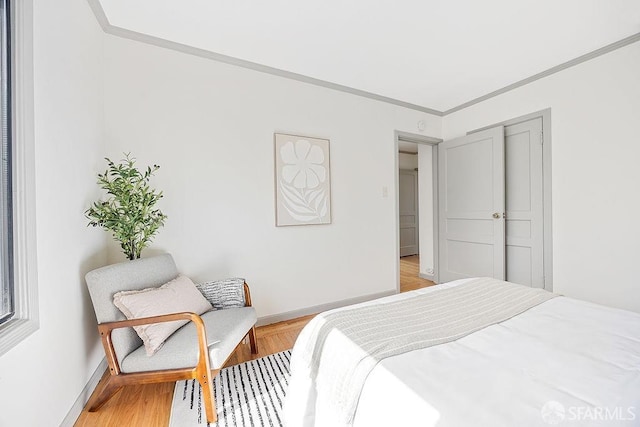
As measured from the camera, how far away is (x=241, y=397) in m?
1.57

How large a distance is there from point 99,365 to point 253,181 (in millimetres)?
Result: 1747

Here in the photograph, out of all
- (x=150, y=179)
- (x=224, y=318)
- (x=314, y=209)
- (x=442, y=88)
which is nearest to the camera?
(x=224, y=318)

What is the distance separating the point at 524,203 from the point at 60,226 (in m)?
4.10

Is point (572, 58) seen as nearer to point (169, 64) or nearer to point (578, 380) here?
point (578, 380)

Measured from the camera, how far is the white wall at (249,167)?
6.91ft

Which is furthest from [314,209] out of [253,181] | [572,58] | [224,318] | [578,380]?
[572,58]

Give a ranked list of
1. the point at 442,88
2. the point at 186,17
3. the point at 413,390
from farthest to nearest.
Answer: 1. the point at 442,88
2. the point at 186,17
3. the point at 413,390

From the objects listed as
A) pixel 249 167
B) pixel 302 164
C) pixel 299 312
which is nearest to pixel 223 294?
pixel 299 312

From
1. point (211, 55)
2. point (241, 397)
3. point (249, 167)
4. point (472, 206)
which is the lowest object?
point (241, 397)

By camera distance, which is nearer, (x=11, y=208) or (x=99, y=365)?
(x=11, y=208)

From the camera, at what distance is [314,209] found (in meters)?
2.79

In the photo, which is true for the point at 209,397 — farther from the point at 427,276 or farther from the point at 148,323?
the point at 427,276

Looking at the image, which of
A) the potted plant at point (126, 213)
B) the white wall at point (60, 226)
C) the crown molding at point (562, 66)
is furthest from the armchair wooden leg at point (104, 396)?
the crown molding at point (562, 66)

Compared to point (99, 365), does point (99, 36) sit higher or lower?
higher
